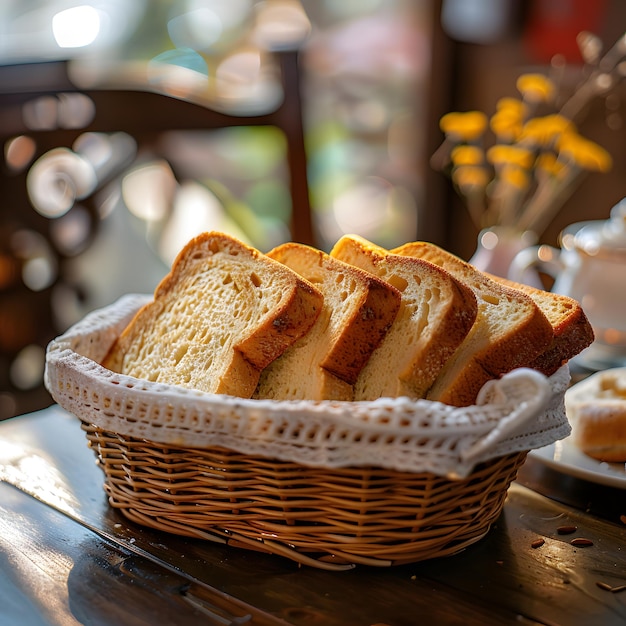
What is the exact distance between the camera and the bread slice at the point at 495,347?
983 mm

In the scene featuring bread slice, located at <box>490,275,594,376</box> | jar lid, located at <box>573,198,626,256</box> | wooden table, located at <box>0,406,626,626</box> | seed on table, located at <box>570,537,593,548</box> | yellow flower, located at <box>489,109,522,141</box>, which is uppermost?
yellow flower, located at <box>489,109,522,141</box>

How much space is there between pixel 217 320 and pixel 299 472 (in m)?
0.31

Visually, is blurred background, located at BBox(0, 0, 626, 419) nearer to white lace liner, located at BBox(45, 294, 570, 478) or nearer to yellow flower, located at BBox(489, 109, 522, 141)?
yellow flower, located at BBox(489, 109, 522, 141)

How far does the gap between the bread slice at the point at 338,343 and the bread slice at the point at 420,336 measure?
0.06 ft

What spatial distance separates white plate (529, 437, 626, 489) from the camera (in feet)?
3.57

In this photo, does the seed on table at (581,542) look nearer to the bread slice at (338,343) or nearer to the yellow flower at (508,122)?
the bread slice at (338,343)

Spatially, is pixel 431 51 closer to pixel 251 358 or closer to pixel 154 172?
pixel 154 172

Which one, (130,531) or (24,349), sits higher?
(130,531)

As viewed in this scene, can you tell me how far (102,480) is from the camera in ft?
3.78

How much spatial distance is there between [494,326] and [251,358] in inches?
11.8

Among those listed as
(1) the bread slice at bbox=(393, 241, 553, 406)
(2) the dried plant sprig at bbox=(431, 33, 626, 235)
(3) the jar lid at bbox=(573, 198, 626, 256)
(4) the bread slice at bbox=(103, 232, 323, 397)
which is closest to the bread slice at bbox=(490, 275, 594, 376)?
(1) the bread slice at bbox=(393, 241, 553, 406)

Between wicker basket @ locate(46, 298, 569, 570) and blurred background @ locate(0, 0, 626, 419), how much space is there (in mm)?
1436

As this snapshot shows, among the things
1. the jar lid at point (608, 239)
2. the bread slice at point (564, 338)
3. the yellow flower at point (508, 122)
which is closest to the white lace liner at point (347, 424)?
the bread slice at point (564, 338)

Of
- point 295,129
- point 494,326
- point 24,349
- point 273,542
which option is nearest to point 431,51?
point 295,129
